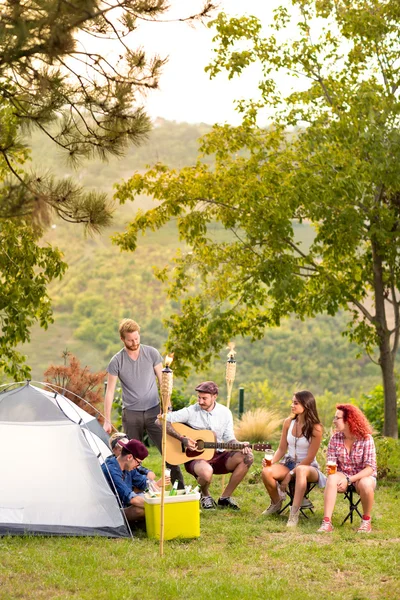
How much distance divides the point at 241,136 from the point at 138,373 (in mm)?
5583

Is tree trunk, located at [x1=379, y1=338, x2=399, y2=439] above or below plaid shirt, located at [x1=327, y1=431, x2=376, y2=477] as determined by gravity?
above

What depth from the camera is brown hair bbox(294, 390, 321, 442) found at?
714 centimetres

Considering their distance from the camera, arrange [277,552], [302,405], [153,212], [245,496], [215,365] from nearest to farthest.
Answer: [277,552] → [302,405] → [245,496] → [153,212] → [215,365]

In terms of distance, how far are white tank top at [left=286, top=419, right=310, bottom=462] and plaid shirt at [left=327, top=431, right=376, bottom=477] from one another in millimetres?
272

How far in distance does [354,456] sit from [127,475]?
1.83 m

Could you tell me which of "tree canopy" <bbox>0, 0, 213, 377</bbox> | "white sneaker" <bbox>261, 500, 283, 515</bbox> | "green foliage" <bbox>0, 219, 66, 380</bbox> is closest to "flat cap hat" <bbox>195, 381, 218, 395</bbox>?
"white sneaker" <bbox>261, 500, 283, 515</bbox>

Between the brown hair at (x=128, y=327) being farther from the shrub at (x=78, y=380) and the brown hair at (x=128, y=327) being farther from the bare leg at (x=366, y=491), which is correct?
the shrub at (x=78, y=380)

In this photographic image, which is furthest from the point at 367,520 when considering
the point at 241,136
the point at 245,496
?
the point at 241,136

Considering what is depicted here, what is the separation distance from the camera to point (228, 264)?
12.1 meters

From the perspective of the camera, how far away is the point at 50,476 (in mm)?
6555

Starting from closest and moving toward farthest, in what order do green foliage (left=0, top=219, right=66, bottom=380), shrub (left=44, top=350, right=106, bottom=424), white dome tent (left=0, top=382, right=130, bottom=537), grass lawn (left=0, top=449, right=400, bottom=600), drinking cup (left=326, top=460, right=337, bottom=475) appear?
1. grass lawn (left=0, top=449, right=400, bottom=600)
2. white dome tent (left=0, top=382, right=130, bottom=537)
3. drinking cup (left=326, top=460, right=337, bottom=475)
4. green foliage (left=0, top=219, right=66, bottom=380)
5. shrub (left=44, top=350, right=106, bottom=424)

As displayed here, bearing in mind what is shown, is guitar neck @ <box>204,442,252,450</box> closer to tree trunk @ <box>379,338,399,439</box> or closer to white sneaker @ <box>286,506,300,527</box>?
white sneaker @ <box>286,506,300,527</box>

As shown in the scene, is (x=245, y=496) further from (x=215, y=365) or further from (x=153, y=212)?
(x=215, y=365)

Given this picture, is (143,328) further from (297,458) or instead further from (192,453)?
(297,458)
